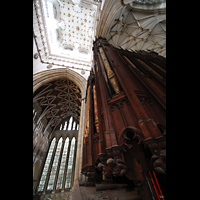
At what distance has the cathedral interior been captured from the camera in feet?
5.09

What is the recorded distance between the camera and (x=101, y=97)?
99.6 inches

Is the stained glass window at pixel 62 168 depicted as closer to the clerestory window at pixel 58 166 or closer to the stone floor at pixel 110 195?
the clerestory window at pixel 58 166

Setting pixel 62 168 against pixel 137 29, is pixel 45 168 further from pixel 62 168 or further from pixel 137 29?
pixel 137 29

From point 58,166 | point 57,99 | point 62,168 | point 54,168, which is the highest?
point 57,99

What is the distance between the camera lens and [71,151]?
14.9m

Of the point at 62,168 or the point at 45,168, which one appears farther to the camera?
the point at 62,168

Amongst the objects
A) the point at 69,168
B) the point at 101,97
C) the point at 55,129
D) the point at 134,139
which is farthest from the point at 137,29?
the point at 69,168

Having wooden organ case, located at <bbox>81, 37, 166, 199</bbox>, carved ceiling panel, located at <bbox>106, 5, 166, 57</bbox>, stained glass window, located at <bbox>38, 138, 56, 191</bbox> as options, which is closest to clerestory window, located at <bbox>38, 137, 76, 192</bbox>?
stained glass window, located at <bbox>38, 138, 56, 191</bbox>

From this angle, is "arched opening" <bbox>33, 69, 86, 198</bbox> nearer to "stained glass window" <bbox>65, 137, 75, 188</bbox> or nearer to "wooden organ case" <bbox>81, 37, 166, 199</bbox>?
"stained glass window" <bbox>65, 137, 75, 188</bbox>

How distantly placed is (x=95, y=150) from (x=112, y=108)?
1.09 meters

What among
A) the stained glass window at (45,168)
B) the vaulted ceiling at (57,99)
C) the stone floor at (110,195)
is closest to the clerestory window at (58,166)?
the stained glass window at (45,168)
